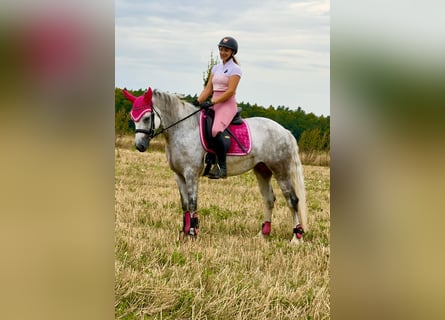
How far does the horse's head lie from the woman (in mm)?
561

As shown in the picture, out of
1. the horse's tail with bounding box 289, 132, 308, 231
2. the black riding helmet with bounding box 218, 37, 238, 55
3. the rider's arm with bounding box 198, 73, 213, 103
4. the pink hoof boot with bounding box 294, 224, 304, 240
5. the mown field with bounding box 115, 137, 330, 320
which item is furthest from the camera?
the horse's tail with bounding box 289, 132, 308, 231

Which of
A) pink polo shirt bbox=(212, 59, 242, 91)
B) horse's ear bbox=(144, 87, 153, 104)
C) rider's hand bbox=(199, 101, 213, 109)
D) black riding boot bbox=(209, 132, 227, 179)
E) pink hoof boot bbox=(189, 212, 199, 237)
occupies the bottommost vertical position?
pink hoof boot bbox=(189, 212, 199, 237)

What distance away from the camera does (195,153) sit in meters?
5.19

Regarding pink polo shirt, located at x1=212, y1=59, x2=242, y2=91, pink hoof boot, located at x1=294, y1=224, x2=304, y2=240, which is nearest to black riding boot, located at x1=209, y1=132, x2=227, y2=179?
pink polo shirt, located at x1=212, y1=59, x2=242, y2=91

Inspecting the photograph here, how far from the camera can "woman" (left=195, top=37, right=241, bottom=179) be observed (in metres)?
4.96

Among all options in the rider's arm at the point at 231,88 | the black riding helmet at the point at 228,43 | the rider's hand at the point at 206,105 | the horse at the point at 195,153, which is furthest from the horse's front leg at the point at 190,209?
the black riding helmet at the point at 228,43

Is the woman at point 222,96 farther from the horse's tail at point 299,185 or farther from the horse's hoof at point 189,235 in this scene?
the horse's tail at point 299,185

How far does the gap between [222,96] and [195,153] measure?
0.64 meters

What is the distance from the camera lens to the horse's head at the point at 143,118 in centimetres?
485

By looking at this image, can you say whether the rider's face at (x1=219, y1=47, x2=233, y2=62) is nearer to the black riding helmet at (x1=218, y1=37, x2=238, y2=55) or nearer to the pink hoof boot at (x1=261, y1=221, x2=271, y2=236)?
the black riding helmet at (x1=218, y1=37, x2=238, y2=55)
